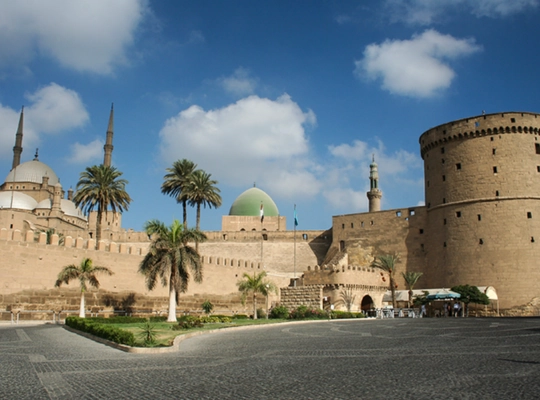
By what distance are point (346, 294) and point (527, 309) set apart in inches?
491

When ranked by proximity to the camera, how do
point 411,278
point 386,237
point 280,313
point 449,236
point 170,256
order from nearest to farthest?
1. point 170,256
2. point 280,313
3. point 411,278
4. point 449,236
5. point 386,237

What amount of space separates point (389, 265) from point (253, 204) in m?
21.3

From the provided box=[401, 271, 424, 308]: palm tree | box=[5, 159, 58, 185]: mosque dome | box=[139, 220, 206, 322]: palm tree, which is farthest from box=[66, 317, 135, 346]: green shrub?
box=[5, 159, 58, 185]: mosque dome

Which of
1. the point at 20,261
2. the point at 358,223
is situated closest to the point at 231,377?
the point at 20,261

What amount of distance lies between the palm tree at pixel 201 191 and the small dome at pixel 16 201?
3364 centimetres

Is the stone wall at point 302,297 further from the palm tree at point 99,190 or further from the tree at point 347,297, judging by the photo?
the palm tree at point 99,190

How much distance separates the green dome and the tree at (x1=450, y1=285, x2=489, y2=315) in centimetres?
2667

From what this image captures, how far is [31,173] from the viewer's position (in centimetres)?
7119

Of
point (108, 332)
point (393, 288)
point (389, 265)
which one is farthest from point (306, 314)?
point (108, 332)

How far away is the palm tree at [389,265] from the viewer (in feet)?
138

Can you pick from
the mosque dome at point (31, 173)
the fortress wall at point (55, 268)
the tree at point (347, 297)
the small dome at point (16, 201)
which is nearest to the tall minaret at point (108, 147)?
the small dome at point (16, 201)

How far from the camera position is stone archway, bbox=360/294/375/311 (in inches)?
1674

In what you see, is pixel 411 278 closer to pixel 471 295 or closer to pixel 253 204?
pixel 471 295

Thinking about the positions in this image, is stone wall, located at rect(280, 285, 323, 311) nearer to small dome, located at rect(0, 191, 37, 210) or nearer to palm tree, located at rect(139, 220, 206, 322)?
palm tree, located at rect(139, 220, 206, 322)
